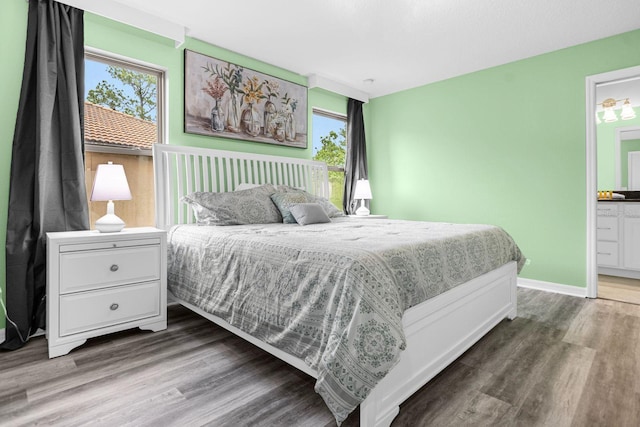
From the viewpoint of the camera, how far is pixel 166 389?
1696 mm

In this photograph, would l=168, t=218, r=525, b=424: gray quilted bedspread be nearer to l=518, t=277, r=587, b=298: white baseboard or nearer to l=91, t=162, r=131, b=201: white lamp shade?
l=91, t=162, r=131, b=201: white lamp shade

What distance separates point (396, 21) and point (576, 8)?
1.42 metres

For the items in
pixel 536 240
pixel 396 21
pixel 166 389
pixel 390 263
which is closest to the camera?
pixel 390 263

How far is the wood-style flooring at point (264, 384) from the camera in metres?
1.48

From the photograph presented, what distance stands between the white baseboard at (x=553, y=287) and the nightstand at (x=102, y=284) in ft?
12.2

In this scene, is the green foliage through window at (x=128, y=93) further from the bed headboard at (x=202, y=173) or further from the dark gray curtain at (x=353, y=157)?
the dark gray curtain at (x=353, y=157)

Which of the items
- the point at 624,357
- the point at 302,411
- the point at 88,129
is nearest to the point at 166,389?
the point at 302,411

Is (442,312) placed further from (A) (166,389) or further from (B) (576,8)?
(B) (576,8)

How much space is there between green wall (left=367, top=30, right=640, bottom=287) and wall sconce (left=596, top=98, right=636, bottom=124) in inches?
66.7

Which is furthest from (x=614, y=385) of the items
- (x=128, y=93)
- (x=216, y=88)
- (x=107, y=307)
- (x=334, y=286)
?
(x=128, y=93)

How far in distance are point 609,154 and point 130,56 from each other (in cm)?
635

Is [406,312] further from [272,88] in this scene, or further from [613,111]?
[613,111]

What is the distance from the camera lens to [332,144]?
16.0ft

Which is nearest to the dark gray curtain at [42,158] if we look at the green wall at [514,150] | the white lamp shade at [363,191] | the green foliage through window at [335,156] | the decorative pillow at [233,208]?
Result: the decorative pillow at [233,208]
